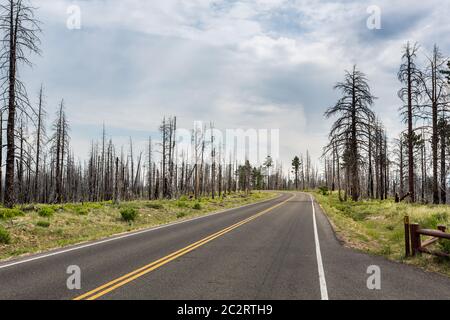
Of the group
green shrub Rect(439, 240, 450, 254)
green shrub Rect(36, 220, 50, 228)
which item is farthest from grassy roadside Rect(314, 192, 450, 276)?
green shrub Rect(36, 220, 50, 228)

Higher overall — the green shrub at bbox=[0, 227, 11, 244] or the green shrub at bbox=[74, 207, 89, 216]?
the green shrub at bbox=[74, 207, 89, 216]

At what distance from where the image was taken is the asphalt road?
626 centimetres

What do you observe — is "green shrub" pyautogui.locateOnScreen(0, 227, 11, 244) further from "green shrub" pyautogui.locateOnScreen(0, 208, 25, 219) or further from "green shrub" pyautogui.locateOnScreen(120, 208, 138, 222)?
"green shrub" pyautogui.locateOnScreen(120, 208, 138, 222)

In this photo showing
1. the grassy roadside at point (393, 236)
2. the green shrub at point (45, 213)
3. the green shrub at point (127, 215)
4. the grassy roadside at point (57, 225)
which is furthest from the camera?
the green shrub at point (127, 215)

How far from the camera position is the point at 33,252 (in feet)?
35.0

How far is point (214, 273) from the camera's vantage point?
7.71m

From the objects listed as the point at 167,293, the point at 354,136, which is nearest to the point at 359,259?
the point at 167,293

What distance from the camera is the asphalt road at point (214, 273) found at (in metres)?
6.26

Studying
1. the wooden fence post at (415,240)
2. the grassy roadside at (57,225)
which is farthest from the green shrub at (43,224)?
the wooden fence post at (415,240)

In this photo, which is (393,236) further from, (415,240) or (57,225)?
(57,225)

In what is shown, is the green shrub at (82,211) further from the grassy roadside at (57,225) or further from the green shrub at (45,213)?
the green shrub at (45,213)

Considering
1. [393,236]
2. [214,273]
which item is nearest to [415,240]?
[393,236]
